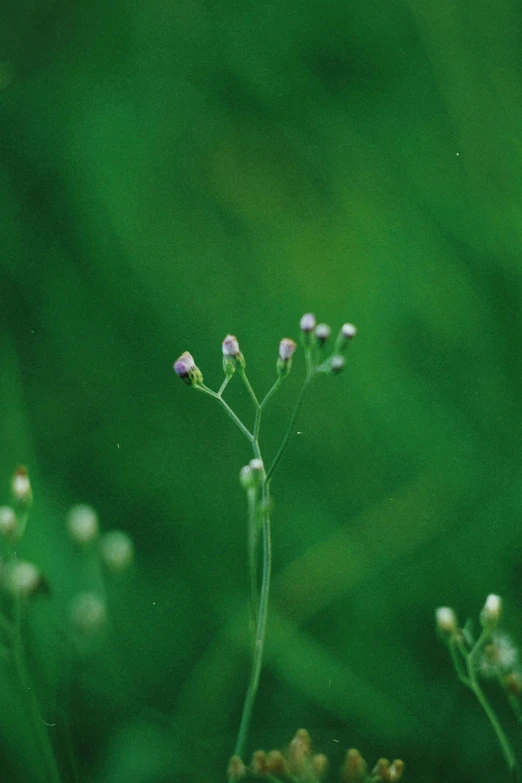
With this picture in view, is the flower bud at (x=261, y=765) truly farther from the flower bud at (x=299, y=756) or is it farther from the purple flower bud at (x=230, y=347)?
the purple flower bud at (x=230, y=347)

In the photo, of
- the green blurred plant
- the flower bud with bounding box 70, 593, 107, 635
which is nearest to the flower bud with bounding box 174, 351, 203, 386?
the green blurred plant

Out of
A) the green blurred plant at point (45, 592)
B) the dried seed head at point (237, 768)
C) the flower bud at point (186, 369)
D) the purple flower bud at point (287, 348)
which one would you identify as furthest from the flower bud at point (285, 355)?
the dried seed head at point (237, 768)

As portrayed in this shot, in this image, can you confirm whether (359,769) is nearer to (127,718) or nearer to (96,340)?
(127,718)

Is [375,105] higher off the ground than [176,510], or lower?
higher

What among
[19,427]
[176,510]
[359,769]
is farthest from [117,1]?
[359,769]

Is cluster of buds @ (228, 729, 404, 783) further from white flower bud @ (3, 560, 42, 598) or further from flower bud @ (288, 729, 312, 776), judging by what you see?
white flower bud @ (3, 560, 42, 598)

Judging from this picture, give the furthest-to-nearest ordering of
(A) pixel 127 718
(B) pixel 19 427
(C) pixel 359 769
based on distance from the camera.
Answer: (B) pixel 19 427, (A) pixel 127 718, (C) pixel 359 769
